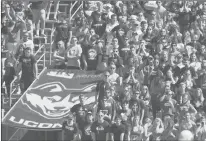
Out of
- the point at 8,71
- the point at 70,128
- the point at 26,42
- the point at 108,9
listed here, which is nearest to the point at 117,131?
the point at 70,128

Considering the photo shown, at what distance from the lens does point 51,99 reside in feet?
58.1

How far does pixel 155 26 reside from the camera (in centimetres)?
1909

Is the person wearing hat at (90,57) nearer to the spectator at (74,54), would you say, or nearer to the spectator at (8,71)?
the spectator at (74,54)

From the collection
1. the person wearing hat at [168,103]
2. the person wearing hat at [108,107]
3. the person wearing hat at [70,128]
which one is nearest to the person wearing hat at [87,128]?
the person wearing hat at [70,128]

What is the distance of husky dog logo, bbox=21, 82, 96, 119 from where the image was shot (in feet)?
56.9

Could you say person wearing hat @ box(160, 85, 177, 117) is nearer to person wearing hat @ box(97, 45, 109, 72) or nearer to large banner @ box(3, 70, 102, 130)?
large banner @ box(3, 70, 102, 130)

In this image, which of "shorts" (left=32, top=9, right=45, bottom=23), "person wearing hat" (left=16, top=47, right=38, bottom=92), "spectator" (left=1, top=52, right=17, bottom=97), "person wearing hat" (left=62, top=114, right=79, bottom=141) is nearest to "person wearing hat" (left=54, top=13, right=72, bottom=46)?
"shorts" (left=32, top=9, right=45, bottom=23)

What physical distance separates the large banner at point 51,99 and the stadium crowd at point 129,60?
27cm

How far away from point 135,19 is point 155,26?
531 mm

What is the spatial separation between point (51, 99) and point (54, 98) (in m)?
0.07

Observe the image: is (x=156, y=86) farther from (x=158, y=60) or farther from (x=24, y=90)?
(x=24, y=90)

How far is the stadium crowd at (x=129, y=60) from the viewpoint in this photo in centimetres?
1656

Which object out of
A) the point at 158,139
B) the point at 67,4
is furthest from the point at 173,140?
the point at 67,4

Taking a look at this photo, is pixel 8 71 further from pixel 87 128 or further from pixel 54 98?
pixel 87 128
